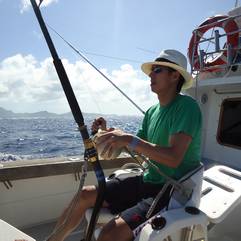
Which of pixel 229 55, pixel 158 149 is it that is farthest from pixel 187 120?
pixel 229 55

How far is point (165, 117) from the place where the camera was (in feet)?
8.16

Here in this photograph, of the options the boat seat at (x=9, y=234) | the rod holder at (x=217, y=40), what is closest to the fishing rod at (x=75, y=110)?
the boat seat at (x=9, y=234)

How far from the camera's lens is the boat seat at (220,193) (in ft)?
7.98

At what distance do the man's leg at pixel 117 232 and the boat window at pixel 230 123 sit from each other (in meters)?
2.18

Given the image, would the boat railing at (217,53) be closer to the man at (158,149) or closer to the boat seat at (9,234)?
the man at (158,149)

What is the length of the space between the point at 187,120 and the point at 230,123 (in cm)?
202

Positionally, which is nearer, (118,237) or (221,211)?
(118,237)

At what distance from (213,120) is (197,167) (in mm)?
1876

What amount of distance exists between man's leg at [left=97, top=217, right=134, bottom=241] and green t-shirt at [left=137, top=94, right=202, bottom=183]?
485 millimetres

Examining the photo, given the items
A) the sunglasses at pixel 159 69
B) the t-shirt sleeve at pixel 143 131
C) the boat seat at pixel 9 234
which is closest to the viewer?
the boat seat at pixel 9 234

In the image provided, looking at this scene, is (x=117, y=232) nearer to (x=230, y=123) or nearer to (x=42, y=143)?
(x=230, y=123)

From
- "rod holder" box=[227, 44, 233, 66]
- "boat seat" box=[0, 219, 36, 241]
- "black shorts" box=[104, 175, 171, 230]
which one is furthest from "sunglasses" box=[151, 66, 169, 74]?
"boat seat" box=[0, 219, 36, 241]

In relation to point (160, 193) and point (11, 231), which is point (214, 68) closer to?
point (160, 193)

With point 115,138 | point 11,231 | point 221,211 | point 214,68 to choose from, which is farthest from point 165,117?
point 214,68
